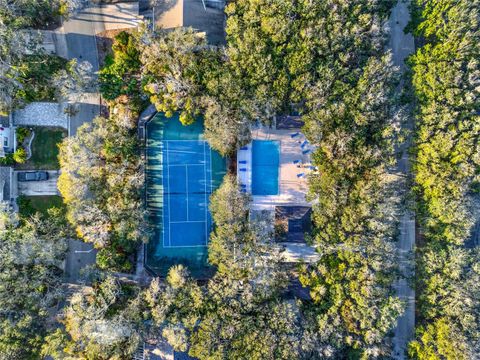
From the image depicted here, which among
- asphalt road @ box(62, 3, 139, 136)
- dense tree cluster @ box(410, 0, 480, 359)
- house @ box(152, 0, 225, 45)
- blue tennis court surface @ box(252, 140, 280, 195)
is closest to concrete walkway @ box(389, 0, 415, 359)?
dense tree cluster @ box(410, 0, 480, 359)

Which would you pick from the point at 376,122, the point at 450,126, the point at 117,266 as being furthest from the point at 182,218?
the point at 450,126

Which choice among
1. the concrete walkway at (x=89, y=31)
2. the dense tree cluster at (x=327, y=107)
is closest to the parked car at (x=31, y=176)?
the concrete walkway at (x=89, y=31)

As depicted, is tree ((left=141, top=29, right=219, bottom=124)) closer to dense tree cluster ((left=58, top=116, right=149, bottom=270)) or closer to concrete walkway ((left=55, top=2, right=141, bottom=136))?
dense tree cluster ((left=58, top=116, right=149, bottom=270))

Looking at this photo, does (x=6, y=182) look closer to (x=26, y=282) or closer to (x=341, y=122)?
(x=26, y=282)

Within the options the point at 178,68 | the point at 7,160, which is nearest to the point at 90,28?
the point at 178,68

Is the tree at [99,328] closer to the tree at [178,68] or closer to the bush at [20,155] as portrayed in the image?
the bush at [20,155]
